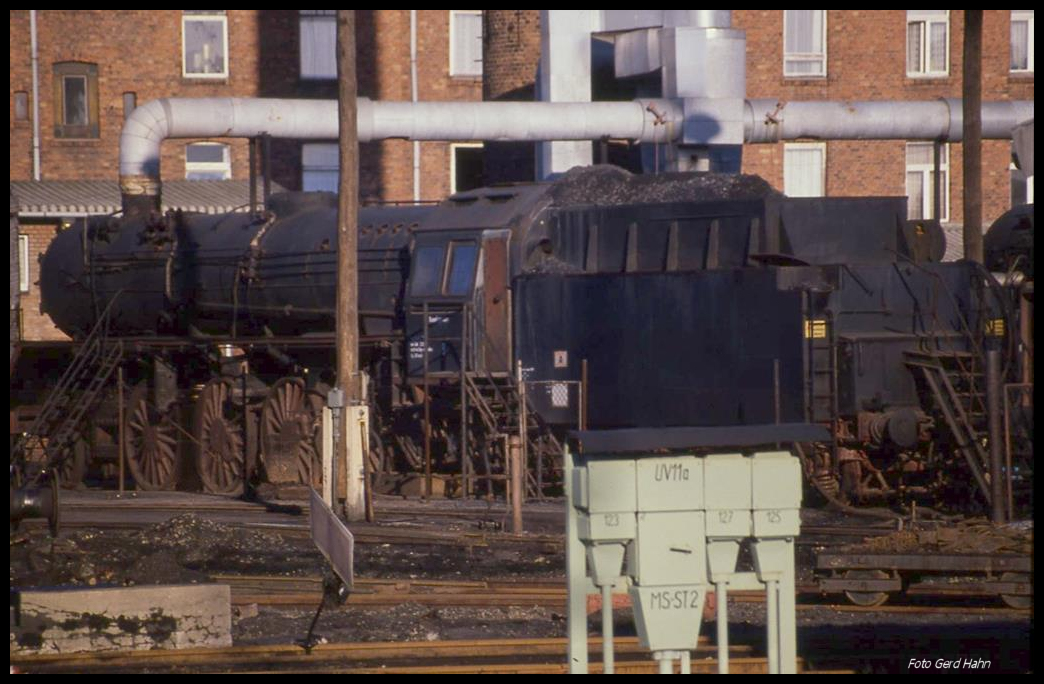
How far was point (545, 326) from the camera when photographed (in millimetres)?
18500

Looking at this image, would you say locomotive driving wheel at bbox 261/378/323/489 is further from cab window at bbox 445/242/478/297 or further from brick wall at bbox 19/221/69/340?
brick wall at bbox 19/221/69/340

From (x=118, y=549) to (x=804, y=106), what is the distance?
57.4 feet

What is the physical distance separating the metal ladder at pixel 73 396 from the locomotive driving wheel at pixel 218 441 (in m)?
1.30

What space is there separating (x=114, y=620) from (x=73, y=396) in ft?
37.9

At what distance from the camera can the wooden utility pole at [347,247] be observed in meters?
17.2

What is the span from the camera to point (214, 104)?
84.0ft

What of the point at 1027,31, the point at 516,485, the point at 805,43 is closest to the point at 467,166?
the point at 805,43

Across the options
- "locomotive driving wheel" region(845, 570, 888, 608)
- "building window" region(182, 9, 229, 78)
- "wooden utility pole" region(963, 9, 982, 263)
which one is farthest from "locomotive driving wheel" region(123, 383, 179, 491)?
"building window" region(182, 9, 229, 78)

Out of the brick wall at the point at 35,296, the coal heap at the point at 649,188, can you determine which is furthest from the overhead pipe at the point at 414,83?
the coal heap at the point at 649,188

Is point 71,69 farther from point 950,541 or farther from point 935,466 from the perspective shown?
point 950,541

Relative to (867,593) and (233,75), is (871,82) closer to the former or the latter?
(233,75)

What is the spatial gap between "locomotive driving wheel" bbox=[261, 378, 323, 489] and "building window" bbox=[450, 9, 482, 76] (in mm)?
20630

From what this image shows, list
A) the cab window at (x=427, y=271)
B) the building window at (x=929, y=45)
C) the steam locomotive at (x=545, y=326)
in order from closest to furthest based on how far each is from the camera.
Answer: the steam locomotive at (x=545, y=326), the cab window at (x=427, y=271), the building window at (x=929, y=45)

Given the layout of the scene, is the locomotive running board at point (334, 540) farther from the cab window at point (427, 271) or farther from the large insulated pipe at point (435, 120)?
the large insulated pipe at point (435, 120)
